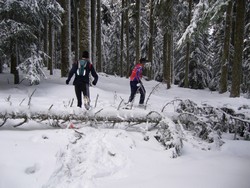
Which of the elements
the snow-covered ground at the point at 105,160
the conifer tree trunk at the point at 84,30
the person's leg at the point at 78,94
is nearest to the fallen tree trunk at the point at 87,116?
the snow-covered ground at the point at 105,160

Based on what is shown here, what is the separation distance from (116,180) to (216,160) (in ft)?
6.52

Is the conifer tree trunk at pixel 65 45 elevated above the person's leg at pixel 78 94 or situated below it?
above

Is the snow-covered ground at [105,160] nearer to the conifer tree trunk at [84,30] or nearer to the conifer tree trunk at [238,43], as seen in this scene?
the conifer tree trunk at [84,30]

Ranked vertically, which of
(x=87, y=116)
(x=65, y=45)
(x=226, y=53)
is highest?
(x=65, y=45)

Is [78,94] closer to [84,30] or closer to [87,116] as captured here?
[87,116]

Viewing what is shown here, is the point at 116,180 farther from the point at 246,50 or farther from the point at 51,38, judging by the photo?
the point at 246,50

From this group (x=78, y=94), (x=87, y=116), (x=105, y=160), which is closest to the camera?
(x=105, y=160)

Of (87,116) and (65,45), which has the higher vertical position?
(65,45)

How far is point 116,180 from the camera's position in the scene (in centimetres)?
457

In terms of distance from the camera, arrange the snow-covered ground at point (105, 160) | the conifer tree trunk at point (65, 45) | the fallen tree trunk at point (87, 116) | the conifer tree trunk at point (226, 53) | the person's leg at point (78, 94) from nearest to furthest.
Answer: the snow-covered ground at point (105, 160), the fallen tree trunk at point (87, 116), the person's leg at point (78, 94), the conifer tree trunk at point (65, 45), the conifer tree trunk at point (226, 53)

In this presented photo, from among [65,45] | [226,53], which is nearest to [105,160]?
[65,45]

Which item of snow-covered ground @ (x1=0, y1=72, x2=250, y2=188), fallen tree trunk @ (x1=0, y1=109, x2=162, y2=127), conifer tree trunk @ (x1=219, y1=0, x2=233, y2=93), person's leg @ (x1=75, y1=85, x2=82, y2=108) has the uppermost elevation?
conifer tree trunk @ (x1=219, y1=0, x2=233, y2=93)

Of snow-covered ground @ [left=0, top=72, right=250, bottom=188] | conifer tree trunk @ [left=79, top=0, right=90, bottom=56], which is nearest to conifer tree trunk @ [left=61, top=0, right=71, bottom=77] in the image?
conifer tree trunk @ [left=79, top=0, right=90, bottom=56]

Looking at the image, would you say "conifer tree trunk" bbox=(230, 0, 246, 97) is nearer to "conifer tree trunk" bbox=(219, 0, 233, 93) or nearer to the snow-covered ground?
"conifer tree trunk" bbox=(219, 0, 233, 93)
